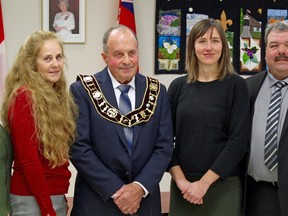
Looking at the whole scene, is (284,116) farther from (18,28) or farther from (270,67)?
(18,28)

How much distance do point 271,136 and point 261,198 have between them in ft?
1.18

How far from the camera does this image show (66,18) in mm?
3684

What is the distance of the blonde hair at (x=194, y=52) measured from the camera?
2287mm

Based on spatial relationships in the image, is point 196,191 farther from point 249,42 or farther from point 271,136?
point 249,42

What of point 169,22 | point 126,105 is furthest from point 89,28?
point 126,105

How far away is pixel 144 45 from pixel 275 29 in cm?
163

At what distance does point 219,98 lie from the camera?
227cm

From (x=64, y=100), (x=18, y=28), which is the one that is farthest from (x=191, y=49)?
(x=18, y=28)

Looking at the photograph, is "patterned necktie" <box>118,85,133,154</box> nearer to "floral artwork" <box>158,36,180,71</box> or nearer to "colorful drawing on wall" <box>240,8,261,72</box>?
"floral artwork" <box>158,36,180,71</box>

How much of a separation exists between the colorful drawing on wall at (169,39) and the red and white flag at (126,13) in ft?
0.96

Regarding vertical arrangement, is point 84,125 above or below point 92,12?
below

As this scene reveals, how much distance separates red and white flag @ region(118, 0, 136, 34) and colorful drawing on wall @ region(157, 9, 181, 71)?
29 cm

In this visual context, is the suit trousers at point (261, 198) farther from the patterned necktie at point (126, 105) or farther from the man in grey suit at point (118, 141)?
the patterned necktie at point (126, 105)

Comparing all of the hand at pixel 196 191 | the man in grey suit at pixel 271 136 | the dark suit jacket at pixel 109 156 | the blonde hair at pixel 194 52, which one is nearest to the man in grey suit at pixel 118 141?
the dark suit jacket at pixel 109 156
